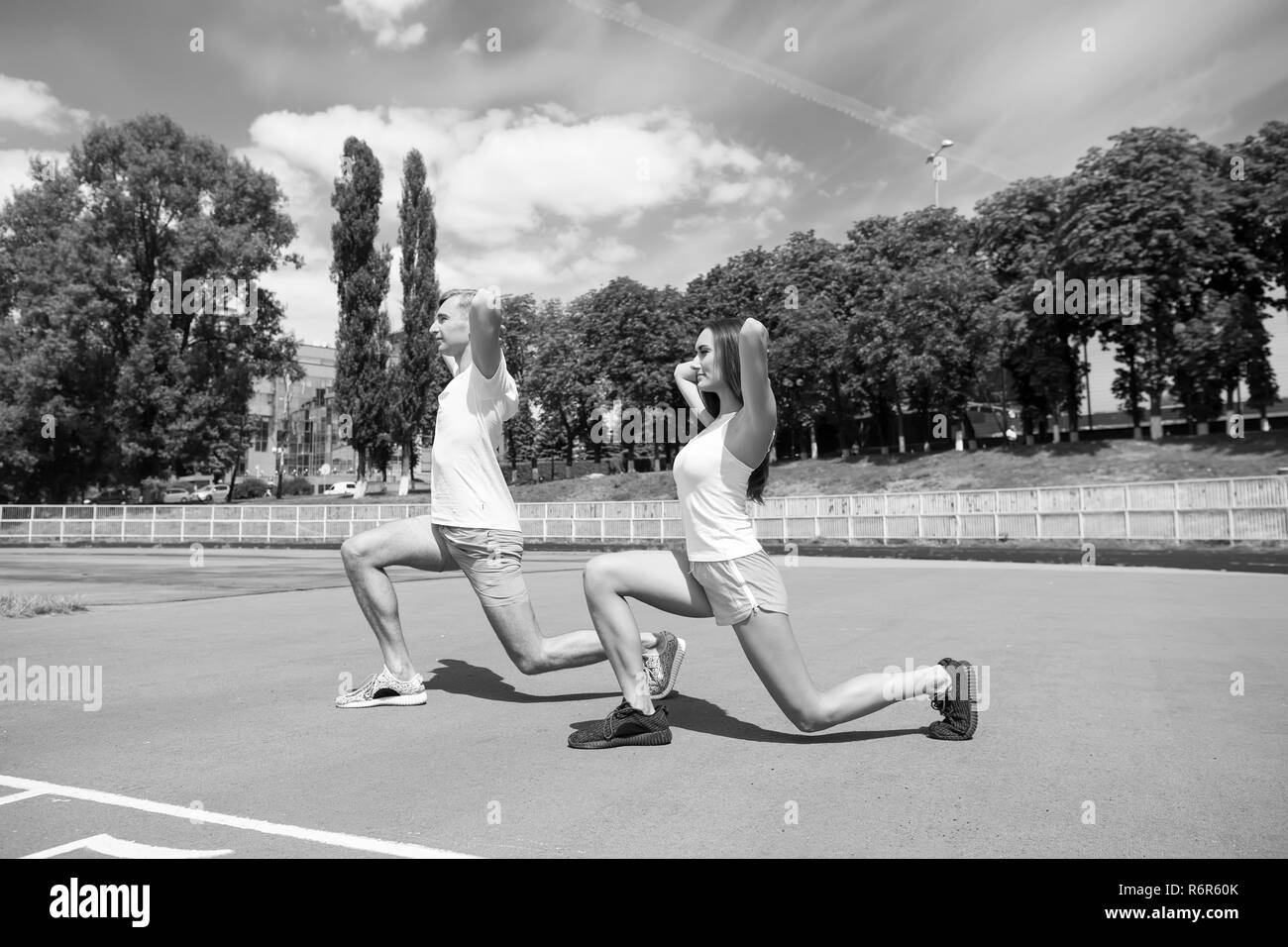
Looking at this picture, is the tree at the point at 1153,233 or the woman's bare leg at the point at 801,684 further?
the tree at the point at 1153,233

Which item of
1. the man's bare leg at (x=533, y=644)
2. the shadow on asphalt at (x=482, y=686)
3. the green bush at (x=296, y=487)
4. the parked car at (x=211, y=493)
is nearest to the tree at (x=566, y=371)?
the green bush at (x=296, y=487)

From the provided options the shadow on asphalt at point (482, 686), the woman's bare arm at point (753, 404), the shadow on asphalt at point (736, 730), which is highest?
the woman's bare arm at point (753, 404)

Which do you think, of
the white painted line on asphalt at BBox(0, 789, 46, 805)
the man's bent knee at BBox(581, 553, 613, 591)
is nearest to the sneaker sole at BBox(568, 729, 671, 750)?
the man's bent knee at BBox(581, 553, 613, 591)

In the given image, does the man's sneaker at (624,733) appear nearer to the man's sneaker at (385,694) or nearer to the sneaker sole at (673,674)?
the sneaker sole at (673,674)

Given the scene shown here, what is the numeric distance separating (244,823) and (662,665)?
7.63ft

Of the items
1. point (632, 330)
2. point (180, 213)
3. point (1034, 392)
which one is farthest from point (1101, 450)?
A: point (180, 213)

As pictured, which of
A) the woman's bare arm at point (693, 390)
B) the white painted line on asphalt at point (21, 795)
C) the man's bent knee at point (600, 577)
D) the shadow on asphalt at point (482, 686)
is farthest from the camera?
the shadow on asphalt at point (482, 686)

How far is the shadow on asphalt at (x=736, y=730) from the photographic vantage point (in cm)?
419

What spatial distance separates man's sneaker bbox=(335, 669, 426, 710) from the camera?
16.2ft

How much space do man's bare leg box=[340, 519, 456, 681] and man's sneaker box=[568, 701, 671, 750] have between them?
125 cm

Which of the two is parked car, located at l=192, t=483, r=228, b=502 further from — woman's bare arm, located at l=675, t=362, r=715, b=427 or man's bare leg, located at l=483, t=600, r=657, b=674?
woman's bare arm, located at l=675, t=362, r=715, b=427

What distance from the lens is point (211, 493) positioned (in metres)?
70.8

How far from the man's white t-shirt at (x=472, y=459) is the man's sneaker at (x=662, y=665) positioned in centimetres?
100

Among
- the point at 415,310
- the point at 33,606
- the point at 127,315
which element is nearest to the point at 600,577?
the point at 33,606
